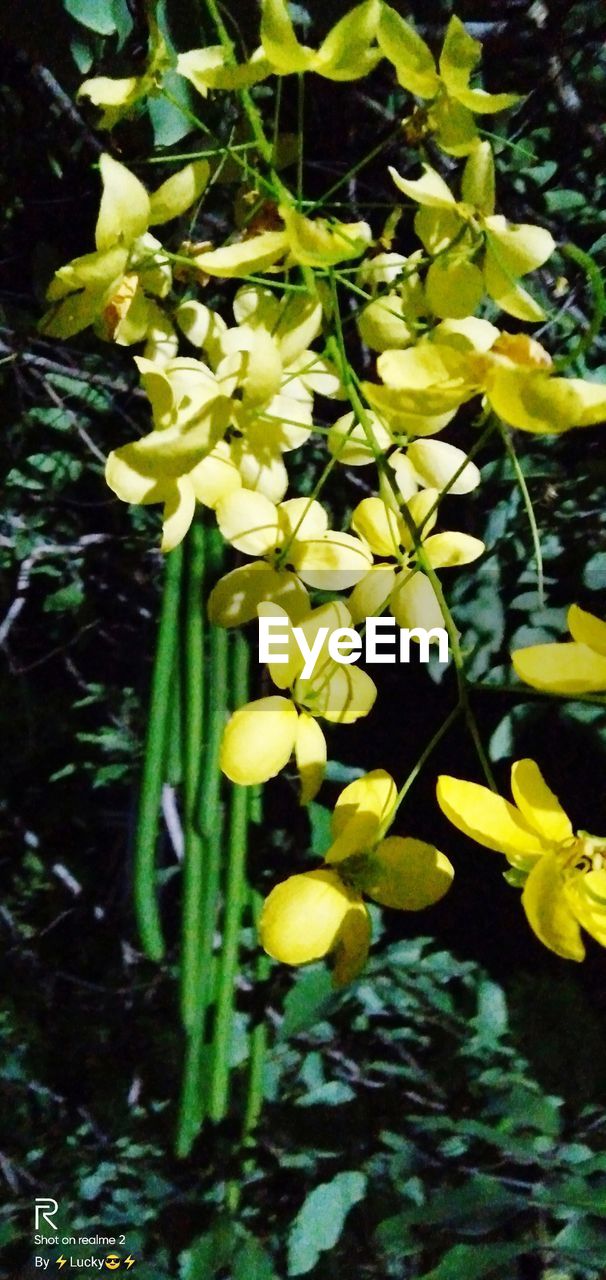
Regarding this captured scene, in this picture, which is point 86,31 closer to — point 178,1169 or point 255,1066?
point 255,1066

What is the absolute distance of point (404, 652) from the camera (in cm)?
41

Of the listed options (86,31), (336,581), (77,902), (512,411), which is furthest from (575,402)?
(77,902)

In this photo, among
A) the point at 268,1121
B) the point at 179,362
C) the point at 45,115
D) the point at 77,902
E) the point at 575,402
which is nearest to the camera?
the point at 575,402

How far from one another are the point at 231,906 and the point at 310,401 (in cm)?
31

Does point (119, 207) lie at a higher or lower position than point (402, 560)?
higher

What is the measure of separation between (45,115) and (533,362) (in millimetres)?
509

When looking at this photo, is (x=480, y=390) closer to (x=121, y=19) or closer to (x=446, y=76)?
(x=446, y=76)

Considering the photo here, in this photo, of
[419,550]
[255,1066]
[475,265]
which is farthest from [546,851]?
[255,1066]

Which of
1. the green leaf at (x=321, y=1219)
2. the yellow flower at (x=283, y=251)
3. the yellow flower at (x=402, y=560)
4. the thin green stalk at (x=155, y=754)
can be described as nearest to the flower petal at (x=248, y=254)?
the yellow flower at (x=283, y=251)

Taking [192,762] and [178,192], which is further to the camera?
[192,762]

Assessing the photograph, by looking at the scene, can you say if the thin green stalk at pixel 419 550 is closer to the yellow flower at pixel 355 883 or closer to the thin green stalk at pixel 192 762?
the yellow flower at pixel 355 883

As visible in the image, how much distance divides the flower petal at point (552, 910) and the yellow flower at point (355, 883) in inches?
1.4

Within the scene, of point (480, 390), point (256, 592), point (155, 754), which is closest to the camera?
point (480, 390)

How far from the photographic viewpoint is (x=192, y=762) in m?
0.51
